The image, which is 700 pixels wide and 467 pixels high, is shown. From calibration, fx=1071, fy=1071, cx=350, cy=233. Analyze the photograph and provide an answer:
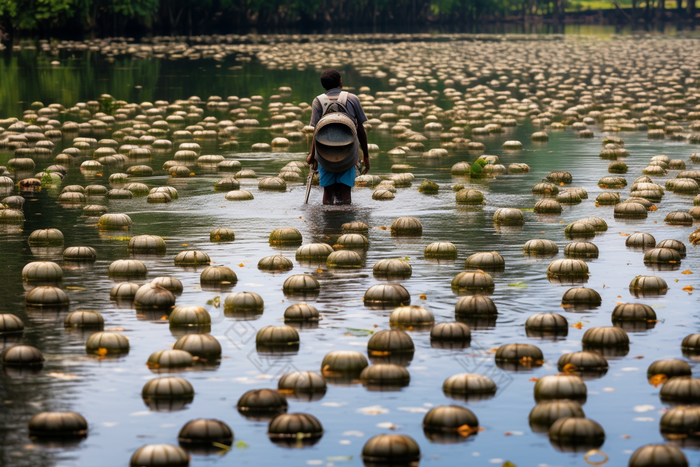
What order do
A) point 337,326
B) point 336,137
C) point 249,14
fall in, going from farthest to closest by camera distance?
1. point 249,14
2. point 336,137
3. point 337,326

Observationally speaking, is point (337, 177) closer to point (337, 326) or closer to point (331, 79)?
point (331, 79)

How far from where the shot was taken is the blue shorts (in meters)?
15.5

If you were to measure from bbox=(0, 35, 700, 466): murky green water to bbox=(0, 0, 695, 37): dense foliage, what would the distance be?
63808 millimetres

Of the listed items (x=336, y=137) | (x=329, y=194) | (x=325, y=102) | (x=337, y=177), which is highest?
(x=325, y=102)

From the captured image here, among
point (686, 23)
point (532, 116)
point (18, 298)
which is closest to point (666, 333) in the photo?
point (18, 298)

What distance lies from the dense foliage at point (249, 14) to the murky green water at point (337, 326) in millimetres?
63808

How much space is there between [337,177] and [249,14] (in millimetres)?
96720

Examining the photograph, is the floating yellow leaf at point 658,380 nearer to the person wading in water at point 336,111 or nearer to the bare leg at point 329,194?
the person wading in water at point 336,111

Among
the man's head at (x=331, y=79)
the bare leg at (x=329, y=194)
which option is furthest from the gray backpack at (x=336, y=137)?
the bare leg at (x=329, y=194)

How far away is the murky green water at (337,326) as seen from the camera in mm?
7004

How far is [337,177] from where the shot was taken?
15562mm

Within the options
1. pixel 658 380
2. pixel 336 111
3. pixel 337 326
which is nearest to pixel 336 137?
pixel 336 111

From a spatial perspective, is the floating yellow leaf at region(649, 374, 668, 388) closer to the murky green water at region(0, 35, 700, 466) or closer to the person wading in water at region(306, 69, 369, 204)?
the murky green water at region(0, 35, 700, 466)

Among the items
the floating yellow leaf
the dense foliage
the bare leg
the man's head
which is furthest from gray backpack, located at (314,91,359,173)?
the dense foliage
